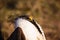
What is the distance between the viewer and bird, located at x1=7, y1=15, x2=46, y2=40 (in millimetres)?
1290

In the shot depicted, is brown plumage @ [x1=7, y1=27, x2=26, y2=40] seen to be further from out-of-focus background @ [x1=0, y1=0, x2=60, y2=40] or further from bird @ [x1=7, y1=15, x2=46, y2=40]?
out-of-focus background @ [x1=0, y1=0, x2=60, y2=40]

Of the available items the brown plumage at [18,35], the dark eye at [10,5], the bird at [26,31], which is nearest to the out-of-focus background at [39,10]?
the dark eye at [10,5]

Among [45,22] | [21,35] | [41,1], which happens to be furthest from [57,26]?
[21,35]

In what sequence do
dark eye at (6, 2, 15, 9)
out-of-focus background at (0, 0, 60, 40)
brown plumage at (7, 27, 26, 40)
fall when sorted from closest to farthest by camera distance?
brown plumage at (7, 27, 26, 40), out-of-focus background at (0, 0, 60, 40), dark eye at (6, 2, 15, 9)

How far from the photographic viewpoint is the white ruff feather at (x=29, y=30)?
52.8 inches

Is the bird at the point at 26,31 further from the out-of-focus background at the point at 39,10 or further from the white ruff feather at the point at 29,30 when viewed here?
the out-of-focus background at the point at 39,10

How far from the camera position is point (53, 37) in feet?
8.50

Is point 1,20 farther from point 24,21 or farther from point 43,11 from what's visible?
point 24,21

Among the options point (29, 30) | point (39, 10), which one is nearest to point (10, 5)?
point (39, 10)

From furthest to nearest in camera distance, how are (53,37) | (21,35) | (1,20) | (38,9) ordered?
(38,9) < (1,20) < (53,37) < (21,35)

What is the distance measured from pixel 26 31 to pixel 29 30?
0.03 m

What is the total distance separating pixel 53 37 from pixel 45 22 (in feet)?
1.49

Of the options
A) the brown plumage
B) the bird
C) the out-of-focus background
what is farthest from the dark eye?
the brown plumage

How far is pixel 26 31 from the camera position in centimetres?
136
